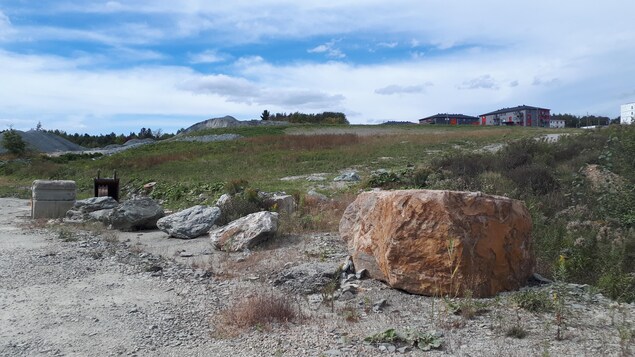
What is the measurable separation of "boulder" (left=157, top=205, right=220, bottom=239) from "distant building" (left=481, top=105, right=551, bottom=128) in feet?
216

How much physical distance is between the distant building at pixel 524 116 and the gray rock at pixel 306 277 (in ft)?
226

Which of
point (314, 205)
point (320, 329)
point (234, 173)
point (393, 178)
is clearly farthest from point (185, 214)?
point (234, 173)

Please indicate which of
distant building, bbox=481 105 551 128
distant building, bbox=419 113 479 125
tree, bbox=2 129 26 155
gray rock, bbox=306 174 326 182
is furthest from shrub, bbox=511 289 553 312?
distant building, bbox=419 113 479 125

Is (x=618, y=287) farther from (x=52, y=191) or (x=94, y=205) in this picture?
(x=52, y=191)

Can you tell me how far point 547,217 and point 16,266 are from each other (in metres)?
8.13

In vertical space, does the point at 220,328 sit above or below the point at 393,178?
below

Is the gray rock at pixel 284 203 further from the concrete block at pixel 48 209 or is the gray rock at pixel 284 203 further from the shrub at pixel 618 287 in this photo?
the shrub at pixel 618 287

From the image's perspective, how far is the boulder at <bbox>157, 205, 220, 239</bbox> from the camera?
33.6ft

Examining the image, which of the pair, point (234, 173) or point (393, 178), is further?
point (234, 173)

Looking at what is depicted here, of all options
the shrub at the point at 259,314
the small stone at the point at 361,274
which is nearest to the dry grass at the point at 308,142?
the small stone at the point at 361,274

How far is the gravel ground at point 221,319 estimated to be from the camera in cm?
436

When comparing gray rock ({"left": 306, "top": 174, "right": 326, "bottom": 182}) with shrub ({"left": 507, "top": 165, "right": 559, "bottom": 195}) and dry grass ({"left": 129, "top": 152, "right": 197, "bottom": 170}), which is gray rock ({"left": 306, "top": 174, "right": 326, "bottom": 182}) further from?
dry grass ({"left": 129, "top": 152, "right": 197, "bottom": 170})

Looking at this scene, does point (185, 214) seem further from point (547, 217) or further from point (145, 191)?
point (145, 191)

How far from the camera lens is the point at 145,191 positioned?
1923 centimetres
